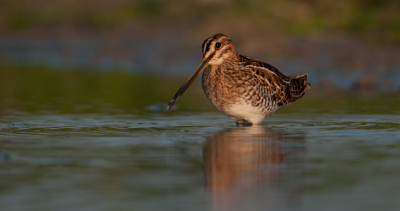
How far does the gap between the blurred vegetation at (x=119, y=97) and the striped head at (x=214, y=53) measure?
4.63 feet

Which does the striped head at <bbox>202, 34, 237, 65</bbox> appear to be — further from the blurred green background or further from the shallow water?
the blurred green background

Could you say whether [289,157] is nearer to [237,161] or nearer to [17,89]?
[237,161]

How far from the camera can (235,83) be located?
8836 mm

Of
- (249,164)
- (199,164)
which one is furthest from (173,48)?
(249,164)

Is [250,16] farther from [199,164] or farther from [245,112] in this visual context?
[199,164]

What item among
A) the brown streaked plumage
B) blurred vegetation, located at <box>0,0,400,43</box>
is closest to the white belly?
the brown streaked plumage

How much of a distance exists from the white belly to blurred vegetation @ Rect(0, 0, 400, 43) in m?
7.13

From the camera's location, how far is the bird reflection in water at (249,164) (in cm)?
513

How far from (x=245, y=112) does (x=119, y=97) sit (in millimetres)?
3795

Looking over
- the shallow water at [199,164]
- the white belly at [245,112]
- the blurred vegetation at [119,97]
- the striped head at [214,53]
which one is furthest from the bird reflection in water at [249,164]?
the blurred vegetation at [119,97]

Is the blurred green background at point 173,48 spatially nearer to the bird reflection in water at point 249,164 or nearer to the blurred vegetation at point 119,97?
the blurred vegetation at point 119,97

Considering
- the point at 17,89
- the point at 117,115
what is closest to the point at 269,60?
the point at 17,89

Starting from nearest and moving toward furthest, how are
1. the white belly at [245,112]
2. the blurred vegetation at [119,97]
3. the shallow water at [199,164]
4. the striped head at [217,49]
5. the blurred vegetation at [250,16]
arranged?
the shallow water at [199,164], the white belly at [245,112], the striped head at [217,49], the blurred vegetation at [119,97], the blurred vegetation at [250,16]

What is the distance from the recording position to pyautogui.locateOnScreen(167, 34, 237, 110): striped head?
883cm
